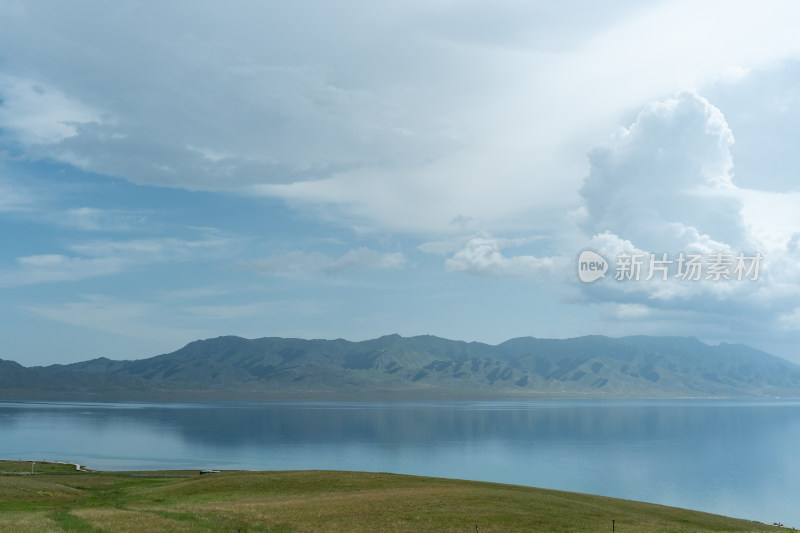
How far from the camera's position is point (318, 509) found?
187ft

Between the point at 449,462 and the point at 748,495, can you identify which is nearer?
the point at 748,495

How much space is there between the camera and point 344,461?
531ft

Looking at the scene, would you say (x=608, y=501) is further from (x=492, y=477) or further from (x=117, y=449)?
(x=117, y=449)

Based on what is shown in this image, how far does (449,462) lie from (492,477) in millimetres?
28492

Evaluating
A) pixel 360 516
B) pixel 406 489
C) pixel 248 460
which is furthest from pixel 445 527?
pixel 248 460

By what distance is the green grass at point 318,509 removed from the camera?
49.8 metres

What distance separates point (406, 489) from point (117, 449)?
479 feet

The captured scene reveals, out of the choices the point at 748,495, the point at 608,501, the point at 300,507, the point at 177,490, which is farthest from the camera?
the point at 748,495

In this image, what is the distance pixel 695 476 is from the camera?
139 m

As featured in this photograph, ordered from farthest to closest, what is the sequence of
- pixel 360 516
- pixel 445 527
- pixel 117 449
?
pixel 117 449
pixel 360 516
pixel 445 527

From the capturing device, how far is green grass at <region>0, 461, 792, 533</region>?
164ft

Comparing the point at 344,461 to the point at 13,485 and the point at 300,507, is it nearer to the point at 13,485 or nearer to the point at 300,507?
the point at 13,485

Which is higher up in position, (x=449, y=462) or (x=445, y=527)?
(x=445, y=527)

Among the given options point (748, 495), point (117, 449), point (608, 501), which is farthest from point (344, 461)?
point (608, 501)
